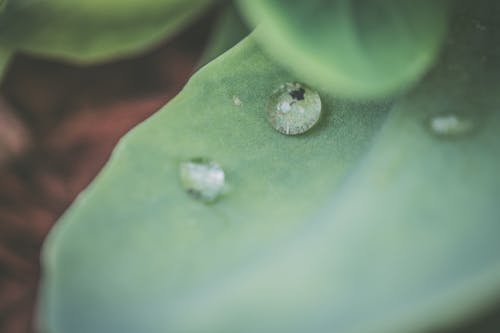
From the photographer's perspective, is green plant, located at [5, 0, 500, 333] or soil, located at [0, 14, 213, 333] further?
soil, located at [0, 14, 213, 333]

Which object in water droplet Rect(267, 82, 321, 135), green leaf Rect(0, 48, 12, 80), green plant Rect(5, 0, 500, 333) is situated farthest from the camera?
green leaf Rect(0, 48, 12, 80)

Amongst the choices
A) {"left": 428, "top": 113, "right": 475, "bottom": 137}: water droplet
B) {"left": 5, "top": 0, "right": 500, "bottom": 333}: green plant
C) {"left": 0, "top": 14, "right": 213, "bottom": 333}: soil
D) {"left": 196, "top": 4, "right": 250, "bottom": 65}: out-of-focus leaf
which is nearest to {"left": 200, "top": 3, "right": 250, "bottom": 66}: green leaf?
{"left": 196, "top": 4, "right": 250, "bottom": 65}: out-of-focus leaf

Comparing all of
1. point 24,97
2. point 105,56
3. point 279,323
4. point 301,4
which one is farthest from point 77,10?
point 279,323

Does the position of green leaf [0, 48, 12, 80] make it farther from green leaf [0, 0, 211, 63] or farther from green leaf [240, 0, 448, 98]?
green leaf [240, 0, 448, 98]

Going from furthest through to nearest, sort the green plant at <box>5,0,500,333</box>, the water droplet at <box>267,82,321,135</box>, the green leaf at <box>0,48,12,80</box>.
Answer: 1. the green leaf at <box>0,48,12,80</box>
2. the water droplet at <box>267,82,321,135</box>
3. the green plant at <box>5,0,500,333</box>

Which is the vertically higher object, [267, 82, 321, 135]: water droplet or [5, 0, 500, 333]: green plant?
[267, 82, 321, 135]: water droplet

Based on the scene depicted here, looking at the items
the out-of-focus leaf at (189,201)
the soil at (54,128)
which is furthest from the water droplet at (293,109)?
the soil at (54,128)
